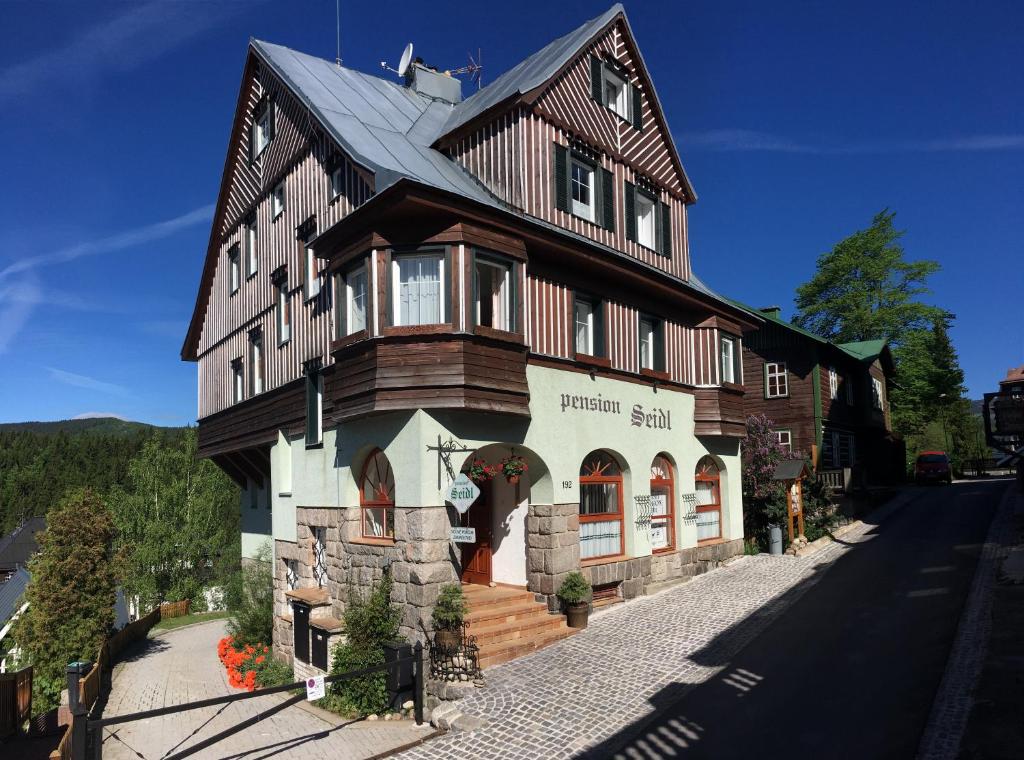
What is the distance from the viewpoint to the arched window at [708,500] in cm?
1952

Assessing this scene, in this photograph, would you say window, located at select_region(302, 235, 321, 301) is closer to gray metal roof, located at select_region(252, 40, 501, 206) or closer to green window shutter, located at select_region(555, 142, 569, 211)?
gray metal roof, located at select_region(252, 40, 501, 206)

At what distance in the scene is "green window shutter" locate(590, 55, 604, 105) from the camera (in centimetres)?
1766

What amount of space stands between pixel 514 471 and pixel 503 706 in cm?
425

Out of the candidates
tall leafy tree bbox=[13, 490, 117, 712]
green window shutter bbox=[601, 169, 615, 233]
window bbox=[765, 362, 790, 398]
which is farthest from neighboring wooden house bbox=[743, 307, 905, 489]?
tall leafy tree bbox=[13, 490, 117, 712]

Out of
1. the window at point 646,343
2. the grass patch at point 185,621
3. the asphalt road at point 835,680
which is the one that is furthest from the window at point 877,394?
the grass patch at point 185,621

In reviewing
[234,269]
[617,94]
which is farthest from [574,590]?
[234,269]

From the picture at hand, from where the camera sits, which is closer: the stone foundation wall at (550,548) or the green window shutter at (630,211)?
the stone foundation wall at (550,548)

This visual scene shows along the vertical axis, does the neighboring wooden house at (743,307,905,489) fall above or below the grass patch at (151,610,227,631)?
above

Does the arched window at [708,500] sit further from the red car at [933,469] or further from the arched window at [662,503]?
the red car at [933,469]

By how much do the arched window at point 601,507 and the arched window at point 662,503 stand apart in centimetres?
132

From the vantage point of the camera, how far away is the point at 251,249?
2169 cm

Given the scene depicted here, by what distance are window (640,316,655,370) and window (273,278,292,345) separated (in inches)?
343

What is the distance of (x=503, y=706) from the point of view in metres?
10.7

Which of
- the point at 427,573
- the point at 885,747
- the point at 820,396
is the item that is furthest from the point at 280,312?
the point at 820,396
